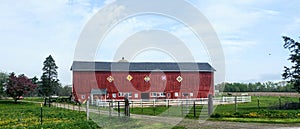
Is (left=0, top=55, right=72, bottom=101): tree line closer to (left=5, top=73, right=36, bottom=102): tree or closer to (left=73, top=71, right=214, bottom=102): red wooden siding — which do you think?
(left=5, top=73, right=36, bottom=102): tree

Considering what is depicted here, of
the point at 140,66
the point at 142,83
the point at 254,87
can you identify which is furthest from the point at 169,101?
the point at 254,87

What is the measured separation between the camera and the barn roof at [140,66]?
169 feet

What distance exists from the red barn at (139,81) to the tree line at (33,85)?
12355 millimetres

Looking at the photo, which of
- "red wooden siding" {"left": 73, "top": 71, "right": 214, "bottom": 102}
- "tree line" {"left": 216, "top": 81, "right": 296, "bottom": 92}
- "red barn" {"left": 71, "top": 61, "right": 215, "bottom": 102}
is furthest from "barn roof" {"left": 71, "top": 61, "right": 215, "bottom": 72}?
"tree line" {"left": 216, "top": 81, "right": 296, "bottom": 92}

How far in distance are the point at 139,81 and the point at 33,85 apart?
2027cm

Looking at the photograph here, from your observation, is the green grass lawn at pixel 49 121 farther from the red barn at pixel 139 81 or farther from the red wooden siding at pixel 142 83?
the red barn at pixel 139 81

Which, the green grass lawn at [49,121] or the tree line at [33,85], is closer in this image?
the green grass lawn at [49,121]

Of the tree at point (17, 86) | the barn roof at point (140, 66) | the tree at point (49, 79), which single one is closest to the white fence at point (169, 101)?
the barn roof at point (140, 66)

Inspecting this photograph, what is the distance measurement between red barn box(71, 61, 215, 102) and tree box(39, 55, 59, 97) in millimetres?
31461

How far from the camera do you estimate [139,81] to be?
5288cm

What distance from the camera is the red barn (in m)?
50.9

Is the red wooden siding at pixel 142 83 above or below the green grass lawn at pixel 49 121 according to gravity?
above

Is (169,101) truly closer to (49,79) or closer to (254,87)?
(49,79)

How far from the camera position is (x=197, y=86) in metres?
54.8
